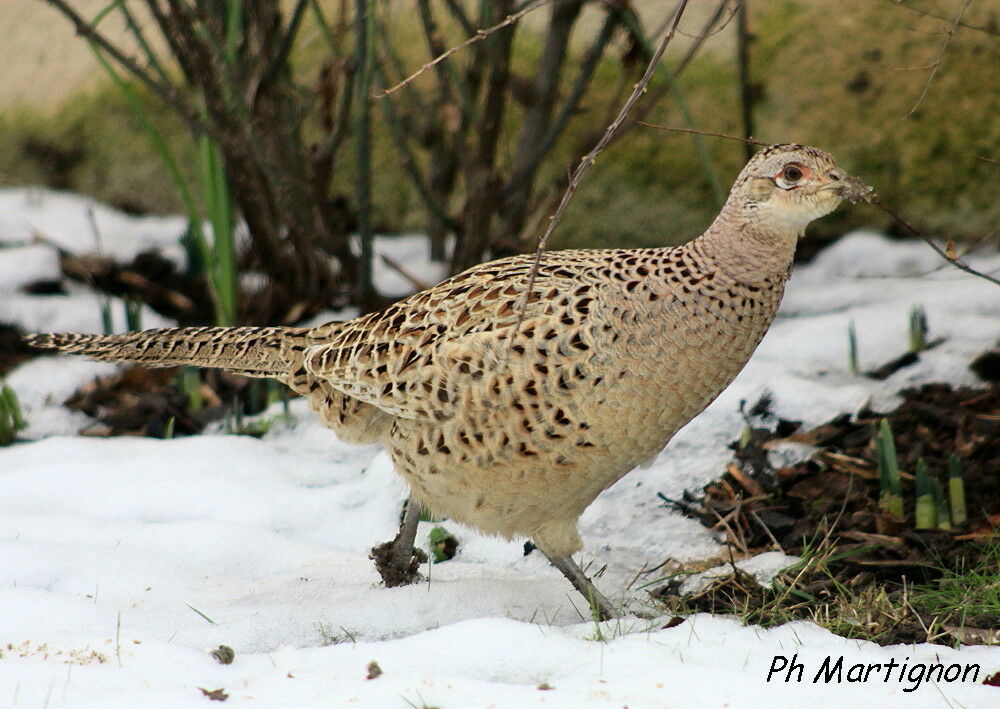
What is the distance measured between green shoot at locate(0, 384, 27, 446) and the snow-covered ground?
102 millimetres

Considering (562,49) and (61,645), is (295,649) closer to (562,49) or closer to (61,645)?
(61,645)

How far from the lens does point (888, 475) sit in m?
3.38

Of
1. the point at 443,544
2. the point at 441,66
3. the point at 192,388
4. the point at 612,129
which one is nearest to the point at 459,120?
the point at 441,66

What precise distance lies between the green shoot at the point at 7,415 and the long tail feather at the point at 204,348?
0.88 m

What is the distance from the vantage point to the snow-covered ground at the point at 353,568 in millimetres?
2398

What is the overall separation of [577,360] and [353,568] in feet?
3.44

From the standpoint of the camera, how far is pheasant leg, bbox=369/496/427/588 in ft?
10.5

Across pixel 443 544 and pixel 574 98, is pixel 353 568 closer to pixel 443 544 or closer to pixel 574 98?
pixel 443 544

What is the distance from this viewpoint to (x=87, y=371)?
4.96 metres

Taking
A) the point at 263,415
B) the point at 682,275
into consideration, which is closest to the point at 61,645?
the point at 682,275

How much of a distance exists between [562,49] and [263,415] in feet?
6.10

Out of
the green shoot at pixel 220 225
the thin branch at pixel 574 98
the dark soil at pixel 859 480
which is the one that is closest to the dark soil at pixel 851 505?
the dark soil at pixel 859 480

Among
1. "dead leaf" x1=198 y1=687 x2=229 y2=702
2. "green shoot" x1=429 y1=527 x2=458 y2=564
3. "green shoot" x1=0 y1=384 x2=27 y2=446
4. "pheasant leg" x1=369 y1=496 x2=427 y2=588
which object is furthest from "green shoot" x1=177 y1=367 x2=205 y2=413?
"dead leaf" x1=198 y1=687 x2=229 y2=702

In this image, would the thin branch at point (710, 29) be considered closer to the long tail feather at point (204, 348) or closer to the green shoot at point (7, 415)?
the long tail feather at point (204, 348)
